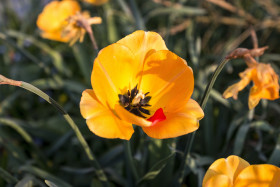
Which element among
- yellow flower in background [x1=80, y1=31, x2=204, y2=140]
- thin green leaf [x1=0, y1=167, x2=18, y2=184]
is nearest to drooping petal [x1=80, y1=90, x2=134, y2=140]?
yellow flower in background [x1=80, y1=31, x2=204, y2=140]

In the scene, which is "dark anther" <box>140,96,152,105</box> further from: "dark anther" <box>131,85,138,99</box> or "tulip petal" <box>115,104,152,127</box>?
"tulip petal" <box>115,104,152,127</box>

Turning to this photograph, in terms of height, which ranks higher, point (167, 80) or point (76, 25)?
point (76, 25)

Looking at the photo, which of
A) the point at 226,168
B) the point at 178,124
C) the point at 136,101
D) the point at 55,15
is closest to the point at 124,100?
the point at 136,101

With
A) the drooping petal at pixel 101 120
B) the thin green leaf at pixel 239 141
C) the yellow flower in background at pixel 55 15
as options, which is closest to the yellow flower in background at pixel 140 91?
the drooping petal at pixel 101 120

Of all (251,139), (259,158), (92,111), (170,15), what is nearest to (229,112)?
(251,139)

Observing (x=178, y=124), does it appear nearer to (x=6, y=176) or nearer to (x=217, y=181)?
(x=217, y=181)

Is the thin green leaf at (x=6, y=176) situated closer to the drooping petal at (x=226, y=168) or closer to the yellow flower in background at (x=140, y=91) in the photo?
the yellow flower in background at (x=140, y=91)
